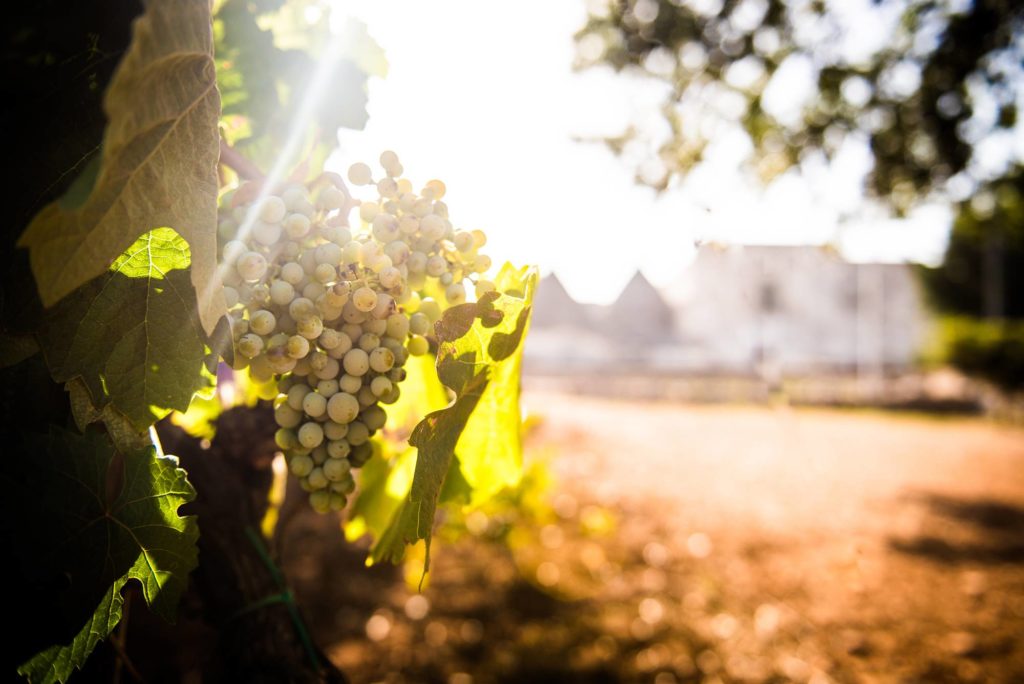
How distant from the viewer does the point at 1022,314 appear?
2781 cm

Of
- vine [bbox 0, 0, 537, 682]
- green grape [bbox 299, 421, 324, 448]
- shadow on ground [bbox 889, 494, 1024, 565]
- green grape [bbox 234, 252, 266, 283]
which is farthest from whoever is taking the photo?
shadow on ground [bbox 889, 494, 1024, 565]

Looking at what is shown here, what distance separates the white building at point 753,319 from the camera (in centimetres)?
3250

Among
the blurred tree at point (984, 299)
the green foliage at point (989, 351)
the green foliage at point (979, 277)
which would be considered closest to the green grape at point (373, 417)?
the blurred tree at point (984, 299)

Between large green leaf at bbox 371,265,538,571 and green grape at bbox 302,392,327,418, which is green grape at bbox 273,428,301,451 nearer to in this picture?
green grape at bbox 302,392,327,418

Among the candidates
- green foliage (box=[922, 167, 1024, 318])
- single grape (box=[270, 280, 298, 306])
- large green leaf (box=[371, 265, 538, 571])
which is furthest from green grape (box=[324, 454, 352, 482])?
green foliage (box=[922, 167, 1024, 318])

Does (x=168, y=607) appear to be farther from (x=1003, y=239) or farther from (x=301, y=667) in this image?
(x=1003, y=239)

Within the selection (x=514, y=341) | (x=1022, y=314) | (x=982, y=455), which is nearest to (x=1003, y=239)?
(x=1022, y=314)

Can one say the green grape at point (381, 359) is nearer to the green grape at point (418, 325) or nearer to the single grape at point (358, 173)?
the green grape at point (418, 325)

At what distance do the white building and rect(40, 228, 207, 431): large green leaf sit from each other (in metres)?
30.5

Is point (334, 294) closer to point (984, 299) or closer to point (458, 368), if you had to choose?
point (458, 368)

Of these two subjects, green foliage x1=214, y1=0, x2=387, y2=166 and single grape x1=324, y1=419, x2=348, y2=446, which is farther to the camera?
green foliage x1=214, y1=0, x2=387, y2=166

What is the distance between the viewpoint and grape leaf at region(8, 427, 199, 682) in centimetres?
78

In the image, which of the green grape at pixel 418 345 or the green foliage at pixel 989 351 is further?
the green foliage at pixel 989 351

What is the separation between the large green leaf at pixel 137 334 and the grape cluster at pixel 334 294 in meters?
0.05
